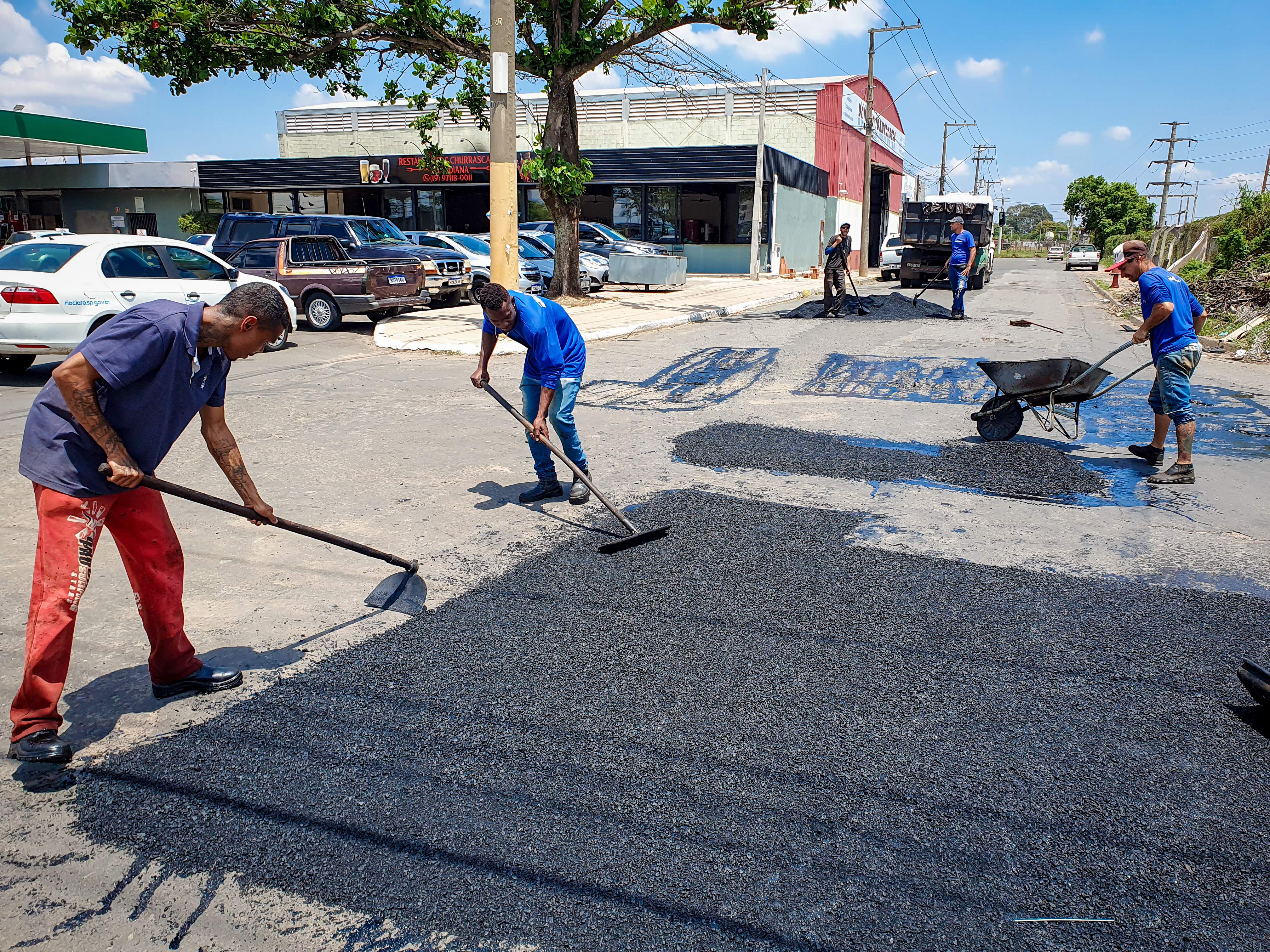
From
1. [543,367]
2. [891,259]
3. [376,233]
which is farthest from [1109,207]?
[543,367]

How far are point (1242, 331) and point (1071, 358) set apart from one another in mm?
10576

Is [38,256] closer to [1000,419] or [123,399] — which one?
[123,399]

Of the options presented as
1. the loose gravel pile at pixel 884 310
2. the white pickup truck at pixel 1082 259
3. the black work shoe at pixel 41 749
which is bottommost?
the black work shoe at pixel 41 749

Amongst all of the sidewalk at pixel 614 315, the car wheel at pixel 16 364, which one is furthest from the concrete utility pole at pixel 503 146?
the car wheel at pixel 16 364

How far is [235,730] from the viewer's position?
3404 millimetres

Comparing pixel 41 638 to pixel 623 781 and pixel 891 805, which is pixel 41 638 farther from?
pixel 891 805

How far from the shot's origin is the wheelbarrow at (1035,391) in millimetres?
7492

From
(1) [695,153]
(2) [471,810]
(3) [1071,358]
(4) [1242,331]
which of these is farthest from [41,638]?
(1) [695,153]

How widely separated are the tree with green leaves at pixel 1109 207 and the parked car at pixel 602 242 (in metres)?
60.6

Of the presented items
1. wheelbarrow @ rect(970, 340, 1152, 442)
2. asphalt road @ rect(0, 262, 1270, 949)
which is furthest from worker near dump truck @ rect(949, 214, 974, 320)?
asphalt road @ rect(0, 262, 1270, 949)

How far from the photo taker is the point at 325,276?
15.5 metres

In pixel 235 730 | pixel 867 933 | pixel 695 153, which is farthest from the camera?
pixel 695 153

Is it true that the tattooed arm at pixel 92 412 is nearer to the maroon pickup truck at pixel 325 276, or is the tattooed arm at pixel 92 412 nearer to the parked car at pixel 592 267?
the maroon pickup truck at pixel 325 276

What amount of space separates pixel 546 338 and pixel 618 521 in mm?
1295
